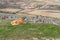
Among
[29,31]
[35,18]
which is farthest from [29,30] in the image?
[35,18]

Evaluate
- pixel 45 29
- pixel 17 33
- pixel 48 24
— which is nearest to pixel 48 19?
pixel 48 24

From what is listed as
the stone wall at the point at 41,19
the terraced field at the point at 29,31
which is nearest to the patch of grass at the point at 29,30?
the terraced field at the point at 29,31

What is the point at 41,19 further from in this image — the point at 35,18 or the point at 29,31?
the point at 29,31

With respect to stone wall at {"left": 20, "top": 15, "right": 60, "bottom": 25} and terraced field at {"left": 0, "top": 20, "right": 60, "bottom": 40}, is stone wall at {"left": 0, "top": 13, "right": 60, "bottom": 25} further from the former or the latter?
terraced field at {"left": 0, "top": 20, "right": 60, "bottom": 40}

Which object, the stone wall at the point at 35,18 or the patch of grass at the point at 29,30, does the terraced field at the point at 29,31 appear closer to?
the patch of grass at the point at 29,30

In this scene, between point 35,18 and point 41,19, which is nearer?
point 41,19

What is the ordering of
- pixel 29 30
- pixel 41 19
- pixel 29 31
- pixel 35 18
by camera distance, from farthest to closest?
pixel 35 18 → pixel 41 19 → pixel 29 30 → pixel 29 31

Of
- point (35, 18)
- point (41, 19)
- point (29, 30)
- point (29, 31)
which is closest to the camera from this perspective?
point (29, 31)

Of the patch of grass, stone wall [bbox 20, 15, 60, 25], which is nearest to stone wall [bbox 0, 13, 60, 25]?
stone wall [bbox 20, 15, 60, 25]

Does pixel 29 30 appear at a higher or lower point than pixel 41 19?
higher
